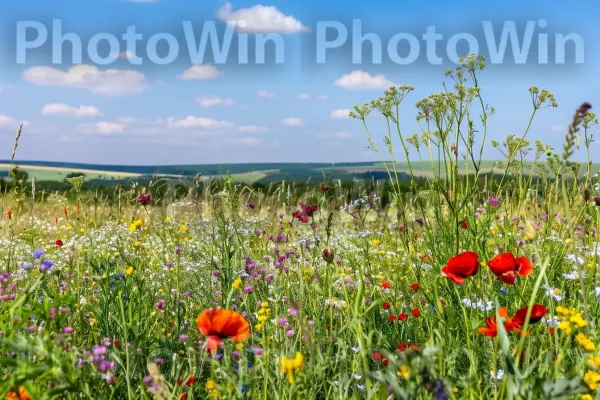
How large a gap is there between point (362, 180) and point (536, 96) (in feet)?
17.6

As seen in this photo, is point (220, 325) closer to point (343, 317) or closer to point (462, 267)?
point (462, 267)

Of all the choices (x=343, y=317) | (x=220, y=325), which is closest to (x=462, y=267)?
(x=220, y=325)

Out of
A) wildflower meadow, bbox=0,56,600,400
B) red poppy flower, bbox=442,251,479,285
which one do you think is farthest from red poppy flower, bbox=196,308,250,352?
red poppy flower, bbox=442,251,479,285

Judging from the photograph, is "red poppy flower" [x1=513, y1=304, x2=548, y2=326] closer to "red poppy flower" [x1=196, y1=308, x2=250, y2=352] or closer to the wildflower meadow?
the wildflower meadow

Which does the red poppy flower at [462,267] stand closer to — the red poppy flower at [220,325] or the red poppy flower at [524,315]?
the red poppy flower at [524,315]

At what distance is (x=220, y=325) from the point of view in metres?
1.78

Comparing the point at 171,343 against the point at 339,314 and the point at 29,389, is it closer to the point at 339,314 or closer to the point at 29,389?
the point at 339,314

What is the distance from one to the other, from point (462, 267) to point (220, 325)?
84 cm

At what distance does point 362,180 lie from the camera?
886cm

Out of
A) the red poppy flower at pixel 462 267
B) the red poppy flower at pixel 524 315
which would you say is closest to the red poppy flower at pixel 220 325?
the red poppy flower at pixel 462 267

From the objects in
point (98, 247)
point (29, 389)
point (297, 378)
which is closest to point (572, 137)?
point (297, 378)

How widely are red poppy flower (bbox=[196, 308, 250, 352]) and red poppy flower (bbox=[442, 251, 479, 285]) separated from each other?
73 cm

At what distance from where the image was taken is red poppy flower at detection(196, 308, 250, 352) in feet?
5.80

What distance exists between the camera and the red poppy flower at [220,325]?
5.80 ft
